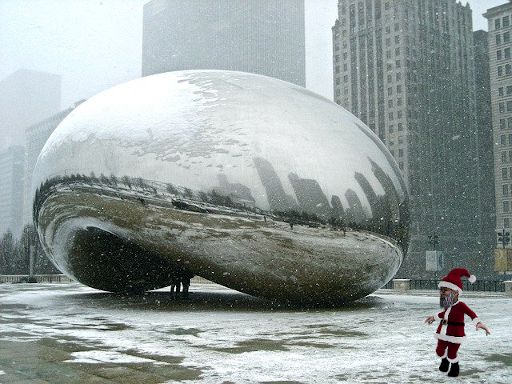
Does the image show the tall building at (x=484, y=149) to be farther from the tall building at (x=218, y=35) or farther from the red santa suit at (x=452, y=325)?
the red santa suit at (x=452, y=325)

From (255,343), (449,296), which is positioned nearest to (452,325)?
(449,296)

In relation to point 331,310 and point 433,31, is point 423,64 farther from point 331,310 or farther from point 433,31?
point 331,310

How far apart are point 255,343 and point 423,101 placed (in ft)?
323

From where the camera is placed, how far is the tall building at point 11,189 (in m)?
156

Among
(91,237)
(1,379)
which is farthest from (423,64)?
(1,379)

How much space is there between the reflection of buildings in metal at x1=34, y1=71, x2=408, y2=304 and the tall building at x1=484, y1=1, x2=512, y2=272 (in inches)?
3072

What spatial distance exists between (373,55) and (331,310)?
Answer: 96.2 metres

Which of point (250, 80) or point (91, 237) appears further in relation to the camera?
point (91, 237)

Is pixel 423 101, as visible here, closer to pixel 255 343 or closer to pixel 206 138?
pixel 206 138

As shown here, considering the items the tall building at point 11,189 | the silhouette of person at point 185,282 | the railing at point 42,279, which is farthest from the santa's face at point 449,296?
the tall building at point 11,189

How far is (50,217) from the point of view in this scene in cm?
1376

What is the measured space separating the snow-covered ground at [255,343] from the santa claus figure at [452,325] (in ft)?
0.51

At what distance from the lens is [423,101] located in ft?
331

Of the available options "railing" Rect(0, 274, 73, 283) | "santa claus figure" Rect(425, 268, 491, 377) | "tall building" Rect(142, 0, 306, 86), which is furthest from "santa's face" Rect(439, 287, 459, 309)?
"tall building" Rect(142, 0, 306, 86)
